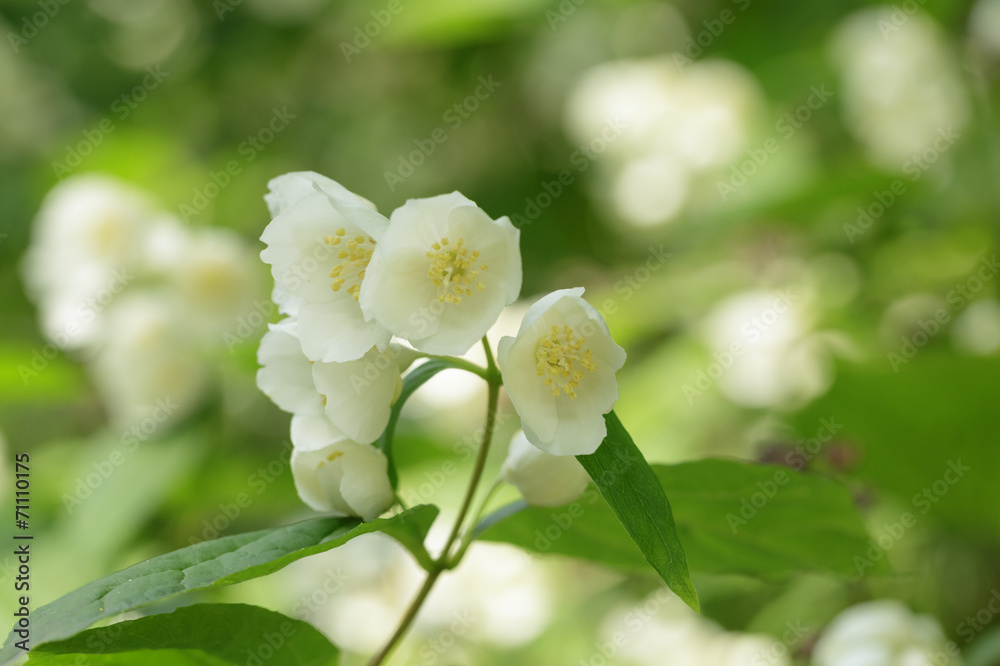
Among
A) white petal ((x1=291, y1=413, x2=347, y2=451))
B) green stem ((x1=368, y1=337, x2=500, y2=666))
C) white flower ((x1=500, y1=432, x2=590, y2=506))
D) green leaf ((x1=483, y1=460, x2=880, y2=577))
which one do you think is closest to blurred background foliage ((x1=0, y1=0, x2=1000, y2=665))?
green leaf ((x1=483, y1=460, x2=880, y2=577))

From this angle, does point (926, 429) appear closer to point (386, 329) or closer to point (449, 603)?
point (449, 603)

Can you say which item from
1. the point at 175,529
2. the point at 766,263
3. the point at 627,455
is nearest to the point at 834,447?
the point at 627,455

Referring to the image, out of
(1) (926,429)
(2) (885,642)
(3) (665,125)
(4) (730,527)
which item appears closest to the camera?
(4) (730,527)

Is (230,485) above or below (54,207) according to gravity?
below

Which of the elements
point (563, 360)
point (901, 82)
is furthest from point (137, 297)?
point (901, 82)

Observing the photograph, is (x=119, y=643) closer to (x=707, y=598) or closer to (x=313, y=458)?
(x=313, y=458)

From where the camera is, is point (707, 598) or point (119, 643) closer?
point (119, 643)
